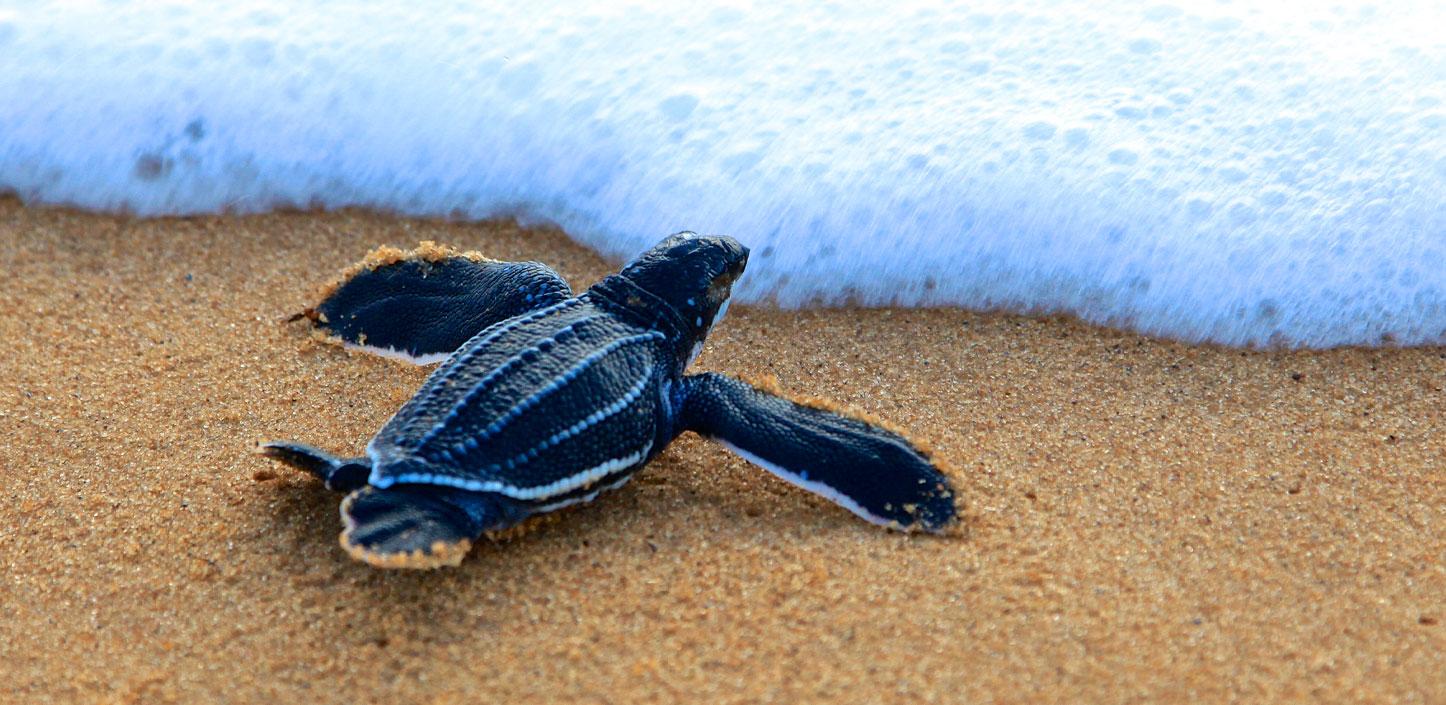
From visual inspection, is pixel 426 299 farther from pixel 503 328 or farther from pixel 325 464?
pixel 325 464

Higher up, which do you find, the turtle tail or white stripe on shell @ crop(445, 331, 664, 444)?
white stripe on shell @ crop(445, 331, 664, 444)

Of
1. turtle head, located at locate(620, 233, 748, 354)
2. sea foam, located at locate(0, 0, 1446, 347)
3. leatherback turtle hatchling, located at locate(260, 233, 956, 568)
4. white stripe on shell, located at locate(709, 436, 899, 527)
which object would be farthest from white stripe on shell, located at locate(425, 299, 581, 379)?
sea foam, located at locate(0, 0, 1446, 347)

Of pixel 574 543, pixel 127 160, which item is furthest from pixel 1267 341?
pixel 127 160

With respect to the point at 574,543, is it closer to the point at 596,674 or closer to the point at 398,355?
the point at 596,674

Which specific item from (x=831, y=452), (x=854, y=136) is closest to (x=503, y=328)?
(x=831, y=452)

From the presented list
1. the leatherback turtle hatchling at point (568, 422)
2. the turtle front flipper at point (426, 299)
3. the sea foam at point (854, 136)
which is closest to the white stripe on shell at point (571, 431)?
the leatherback turtle hatchling at point (568, 422)

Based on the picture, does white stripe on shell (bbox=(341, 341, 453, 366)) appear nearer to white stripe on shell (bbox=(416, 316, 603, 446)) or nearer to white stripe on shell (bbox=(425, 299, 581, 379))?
white stripe on shell (bbox=(425, 299, 581, 379))

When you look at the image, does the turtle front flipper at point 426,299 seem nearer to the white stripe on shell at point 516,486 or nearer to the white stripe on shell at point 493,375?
the white stripe on shell at point 493,375
